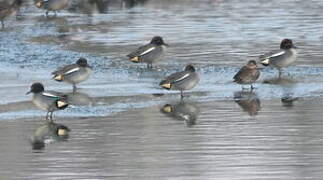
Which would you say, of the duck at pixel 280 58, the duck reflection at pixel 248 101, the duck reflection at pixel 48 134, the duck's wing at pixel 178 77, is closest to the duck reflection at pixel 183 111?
the duck's wing at pixel 178 77

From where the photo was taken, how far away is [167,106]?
16891 mm

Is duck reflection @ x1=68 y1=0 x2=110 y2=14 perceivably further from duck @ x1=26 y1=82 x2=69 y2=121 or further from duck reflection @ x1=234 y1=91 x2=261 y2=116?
duck @ x1=26 y1=82 x2=69 y2=121

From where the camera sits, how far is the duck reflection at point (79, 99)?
17264 mm

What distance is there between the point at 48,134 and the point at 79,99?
3.03 metres

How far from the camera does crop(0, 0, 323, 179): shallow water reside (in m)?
12.4

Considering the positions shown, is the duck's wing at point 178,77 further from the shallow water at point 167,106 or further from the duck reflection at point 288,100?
the duck reflection at point 288,100

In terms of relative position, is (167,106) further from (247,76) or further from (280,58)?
(280,58)

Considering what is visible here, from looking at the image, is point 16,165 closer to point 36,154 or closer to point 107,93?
point 36,154

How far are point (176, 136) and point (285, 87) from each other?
4876 millimetres

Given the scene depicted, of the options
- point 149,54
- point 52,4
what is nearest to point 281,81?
point 149,54

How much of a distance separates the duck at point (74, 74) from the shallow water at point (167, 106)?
8.2 inches

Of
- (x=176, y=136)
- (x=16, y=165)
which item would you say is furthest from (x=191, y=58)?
(x=16, y=165)

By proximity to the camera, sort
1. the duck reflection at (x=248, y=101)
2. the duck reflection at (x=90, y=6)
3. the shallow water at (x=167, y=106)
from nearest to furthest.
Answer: the shallow water at (x=167, y=106), the duck reflection at (x=248, y=101), the duck reflection at (x=90, y=6)

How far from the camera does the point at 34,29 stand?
96.9ft
